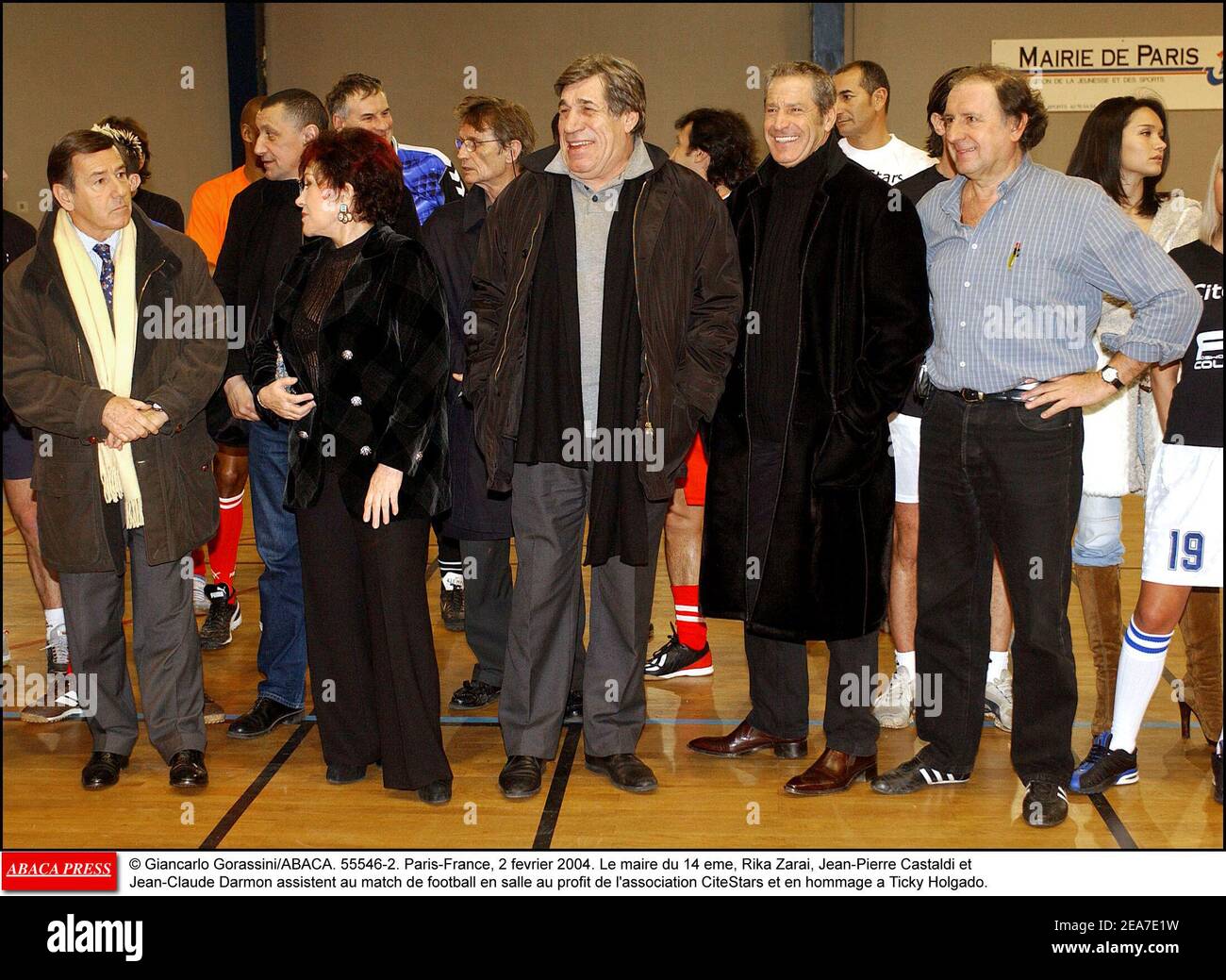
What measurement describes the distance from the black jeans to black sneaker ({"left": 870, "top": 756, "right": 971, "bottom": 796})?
25 mm

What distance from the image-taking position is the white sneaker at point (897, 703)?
4.08 m

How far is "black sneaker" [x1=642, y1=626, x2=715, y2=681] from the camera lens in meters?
4.62

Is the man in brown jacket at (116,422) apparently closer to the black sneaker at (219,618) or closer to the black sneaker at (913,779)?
the black sneaker at (219,618)

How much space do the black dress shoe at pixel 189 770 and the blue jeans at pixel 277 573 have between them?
18.3 inches

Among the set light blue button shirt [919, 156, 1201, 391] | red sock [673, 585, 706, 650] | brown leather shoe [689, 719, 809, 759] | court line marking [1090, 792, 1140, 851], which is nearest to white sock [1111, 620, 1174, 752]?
court line marking [1090, 792, 1140, 851]

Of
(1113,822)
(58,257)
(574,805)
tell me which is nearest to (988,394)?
(1113,822)

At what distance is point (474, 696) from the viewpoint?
4301 mm

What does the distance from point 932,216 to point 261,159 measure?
2.08 m

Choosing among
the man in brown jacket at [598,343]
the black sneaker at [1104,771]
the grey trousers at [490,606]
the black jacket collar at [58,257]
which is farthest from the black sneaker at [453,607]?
the black sneaker at [1104,771]

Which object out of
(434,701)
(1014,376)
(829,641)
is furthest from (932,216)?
(434,701)

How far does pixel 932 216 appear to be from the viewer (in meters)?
3.43

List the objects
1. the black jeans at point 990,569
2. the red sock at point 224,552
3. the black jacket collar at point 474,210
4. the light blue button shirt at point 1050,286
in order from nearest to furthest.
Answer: the light blue button shirt at point 1050,286 → the black jeans at point 990,569 → the black jacket collar at point 474,210 → the red sock at point 224,552

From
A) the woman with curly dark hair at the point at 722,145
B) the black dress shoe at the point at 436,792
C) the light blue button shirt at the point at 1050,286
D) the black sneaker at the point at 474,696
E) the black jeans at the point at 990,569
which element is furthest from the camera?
the woman with curly dark hair at the point at 722,145

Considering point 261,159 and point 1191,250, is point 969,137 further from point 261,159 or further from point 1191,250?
point 261,159
